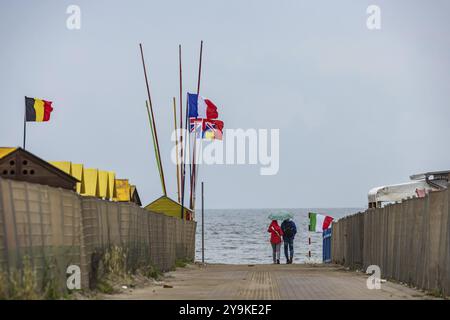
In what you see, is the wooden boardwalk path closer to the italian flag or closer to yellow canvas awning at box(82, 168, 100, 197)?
yellow canvas awning at box(82, 168, 100, 197)

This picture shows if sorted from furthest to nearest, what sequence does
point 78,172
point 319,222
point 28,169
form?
point 319,222 < point 78,172 < point 28,169

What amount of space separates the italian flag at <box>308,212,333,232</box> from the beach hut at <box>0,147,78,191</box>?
36.2 meters

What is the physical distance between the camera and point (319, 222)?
5984 cm

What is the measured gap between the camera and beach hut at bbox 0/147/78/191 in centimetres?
2302

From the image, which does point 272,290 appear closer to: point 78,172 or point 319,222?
point 78,172

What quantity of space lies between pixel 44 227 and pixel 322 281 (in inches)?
412

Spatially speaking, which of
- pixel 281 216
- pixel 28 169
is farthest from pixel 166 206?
pixel 28 169

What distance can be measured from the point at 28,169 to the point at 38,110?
16.3 meters

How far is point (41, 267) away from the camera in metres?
15.9

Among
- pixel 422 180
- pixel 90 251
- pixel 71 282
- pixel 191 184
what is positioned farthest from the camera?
pixel 191 184

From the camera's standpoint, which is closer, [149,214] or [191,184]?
[149,214]

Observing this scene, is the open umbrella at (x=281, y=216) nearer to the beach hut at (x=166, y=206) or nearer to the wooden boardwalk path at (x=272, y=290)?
the beach hut at (x=166, y=206)
